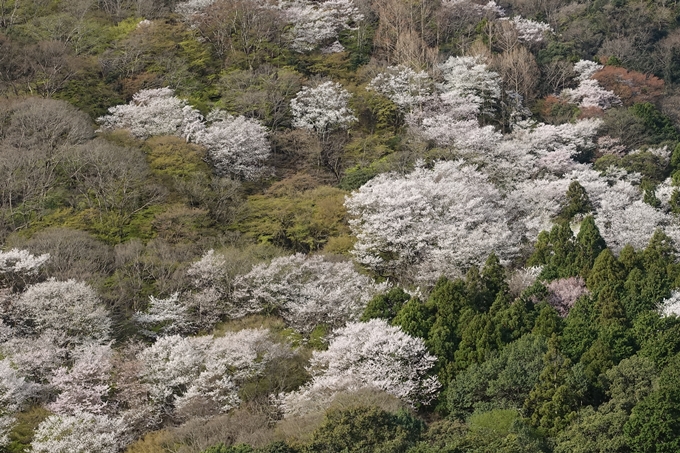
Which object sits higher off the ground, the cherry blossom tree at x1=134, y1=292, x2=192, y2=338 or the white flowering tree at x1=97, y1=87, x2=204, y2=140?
the white flowering tree at x1=97, y1=87, x2=204, y2=140

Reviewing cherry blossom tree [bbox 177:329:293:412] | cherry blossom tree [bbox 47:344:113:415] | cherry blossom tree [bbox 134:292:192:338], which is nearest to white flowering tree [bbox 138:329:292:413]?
cherry blossom tree [bbox 177:329:293:412]

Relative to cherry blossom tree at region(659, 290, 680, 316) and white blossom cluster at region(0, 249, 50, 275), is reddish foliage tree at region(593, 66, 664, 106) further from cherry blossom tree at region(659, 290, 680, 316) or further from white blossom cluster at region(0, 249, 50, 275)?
white blossom cluster at region(0, 249, 50, 275)

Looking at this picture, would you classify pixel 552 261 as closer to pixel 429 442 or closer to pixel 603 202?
pixel 603 202

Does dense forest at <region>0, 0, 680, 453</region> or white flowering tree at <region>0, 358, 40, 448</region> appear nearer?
white flowering tree at <region>0, 358, 40, 448</region>

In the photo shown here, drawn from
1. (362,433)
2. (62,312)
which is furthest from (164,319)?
(362,433)

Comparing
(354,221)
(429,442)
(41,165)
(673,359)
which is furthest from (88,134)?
(673,359)

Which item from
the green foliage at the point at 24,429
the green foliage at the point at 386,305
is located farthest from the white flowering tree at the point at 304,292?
the green foliage at the point at 24,429
